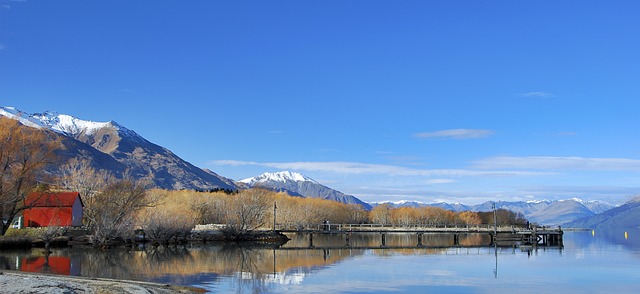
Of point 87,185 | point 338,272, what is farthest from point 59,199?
point 338,272

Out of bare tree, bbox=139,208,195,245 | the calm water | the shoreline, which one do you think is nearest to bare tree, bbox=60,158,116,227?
bare tree, bbox=139,208,195,245

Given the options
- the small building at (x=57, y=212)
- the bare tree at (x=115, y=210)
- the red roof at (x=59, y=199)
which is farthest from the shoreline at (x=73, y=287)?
the small building at (x=57, y=212)

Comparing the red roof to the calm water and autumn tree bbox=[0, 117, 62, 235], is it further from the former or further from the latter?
the calm water

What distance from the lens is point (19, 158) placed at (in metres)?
63.5

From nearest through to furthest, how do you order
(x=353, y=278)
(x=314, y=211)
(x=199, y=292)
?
(x=199, y=292)
(x=353, y=278)
(x=314, y=211)

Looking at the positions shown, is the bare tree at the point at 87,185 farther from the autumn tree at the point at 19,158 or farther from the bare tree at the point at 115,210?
the autumn tree at the point at 19,158

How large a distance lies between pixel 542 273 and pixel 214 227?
209 ft

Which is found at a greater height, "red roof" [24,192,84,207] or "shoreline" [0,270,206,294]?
"red roof" [24,192,84,207]

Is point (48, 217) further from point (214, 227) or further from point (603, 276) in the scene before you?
point (603, 276)

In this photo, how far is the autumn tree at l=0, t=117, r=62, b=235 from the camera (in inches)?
2456

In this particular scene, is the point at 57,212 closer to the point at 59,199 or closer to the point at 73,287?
the point at 59,199

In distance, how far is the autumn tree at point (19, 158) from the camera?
62375 millimetres

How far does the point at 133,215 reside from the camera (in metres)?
80.8

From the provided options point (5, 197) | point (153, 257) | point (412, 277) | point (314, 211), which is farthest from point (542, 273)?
point (314, 211)
